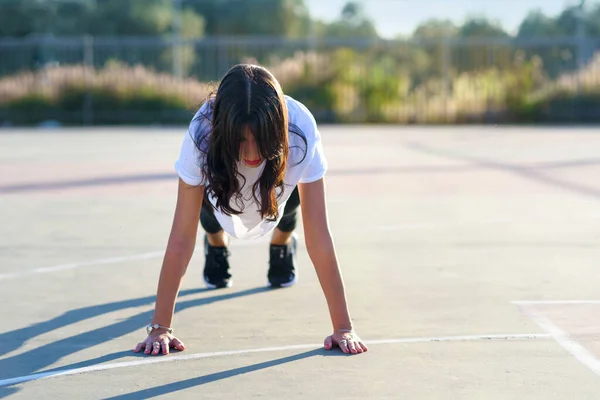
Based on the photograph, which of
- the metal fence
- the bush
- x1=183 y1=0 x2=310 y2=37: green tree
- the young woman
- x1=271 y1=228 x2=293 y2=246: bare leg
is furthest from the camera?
x1=183 y1=0 x2=310 y2=37: green tree

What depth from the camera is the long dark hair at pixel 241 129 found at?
12.7ft

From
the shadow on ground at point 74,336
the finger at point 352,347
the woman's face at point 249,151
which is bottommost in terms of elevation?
the shadow on ground at point 74,336

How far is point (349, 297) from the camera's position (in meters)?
5.36

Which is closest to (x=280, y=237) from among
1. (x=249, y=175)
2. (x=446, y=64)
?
(x=249, y=175)

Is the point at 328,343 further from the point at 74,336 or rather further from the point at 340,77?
the point at 340,77

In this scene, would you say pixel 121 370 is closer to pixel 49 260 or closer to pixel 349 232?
pixel 49 260

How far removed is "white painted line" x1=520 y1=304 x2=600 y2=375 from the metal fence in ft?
64.1

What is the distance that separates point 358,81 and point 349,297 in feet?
64.4

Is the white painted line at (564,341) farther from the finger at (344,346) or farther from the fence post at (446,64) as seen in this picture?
the fence post at (446,64)

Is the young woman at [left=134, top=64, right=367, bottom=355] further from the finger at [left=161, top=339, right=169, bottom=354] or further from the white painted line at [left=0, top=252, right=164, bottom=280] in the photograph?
the white painted line at [left=0, top=252, right=164, bottom=280]

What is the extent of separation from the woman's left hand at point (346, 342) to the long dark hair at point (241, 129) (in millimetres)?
640

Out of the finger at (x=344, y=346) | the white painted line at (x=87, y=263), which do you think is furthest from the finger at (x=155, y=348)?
the white painted line at (x=87, y=263)

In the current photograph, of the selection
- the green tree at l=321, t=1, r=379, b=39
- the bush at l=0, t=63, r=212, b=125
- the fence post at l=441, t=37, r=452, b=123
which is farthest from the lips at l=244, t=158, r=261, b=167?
the green tree at l=321, t=1, r=379, b=39

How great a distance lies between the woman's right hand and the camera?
4168 millimetres
